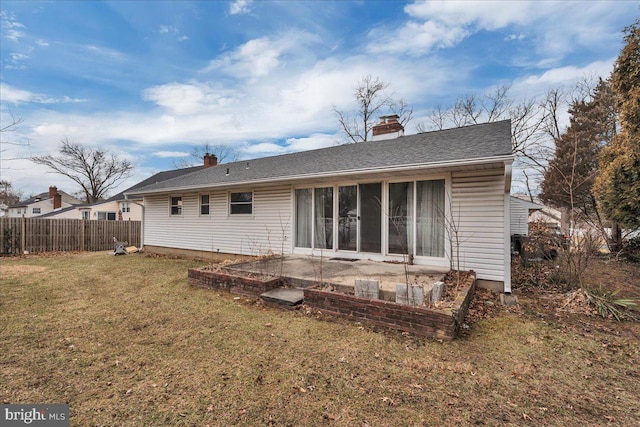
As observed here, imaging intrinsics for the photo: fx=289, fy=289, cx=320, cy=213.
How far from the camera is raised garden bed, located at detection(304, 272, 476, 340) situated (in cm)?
353

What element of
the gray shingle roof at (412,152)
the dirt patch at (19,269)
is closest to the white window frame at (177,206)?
the gray shingle roof at (412,152)

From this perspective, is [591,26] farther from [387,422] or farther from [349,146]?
[387,422]

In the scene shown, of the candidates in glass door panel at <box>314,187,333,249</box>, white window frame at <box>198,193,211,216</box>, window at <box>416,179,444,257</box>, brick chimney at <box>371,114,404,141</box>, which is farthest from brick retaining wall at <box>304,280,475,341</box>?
white window frame at <box>198,193,211,216</box>

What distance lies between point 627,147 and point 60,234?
2223 centimetres

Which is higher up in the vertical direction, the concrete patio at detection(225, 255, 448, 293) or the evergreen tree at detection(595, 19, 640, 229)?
the evergreen tree at detection(595, 19, 640, 229)

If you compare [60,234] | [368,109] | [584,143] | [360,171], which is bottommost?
[60,234]

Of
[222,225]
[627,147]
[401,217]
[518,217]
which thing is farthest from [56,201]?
[627,147]

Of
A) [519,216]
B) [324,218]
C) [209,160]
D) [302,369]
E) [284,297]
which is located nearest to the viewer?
[302,369]

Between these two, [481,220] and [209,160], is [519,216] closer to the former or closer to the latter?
[481,220]

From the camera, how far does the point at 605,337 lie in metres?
3.74

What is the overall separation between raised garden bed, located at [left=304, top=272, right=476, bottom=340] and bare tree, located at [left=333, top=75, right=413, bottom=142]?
18.4m

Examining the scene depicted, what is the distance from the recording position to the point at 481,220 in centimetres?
586

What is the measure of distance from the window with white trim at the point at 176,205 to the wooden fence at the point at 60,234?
5.65 metres

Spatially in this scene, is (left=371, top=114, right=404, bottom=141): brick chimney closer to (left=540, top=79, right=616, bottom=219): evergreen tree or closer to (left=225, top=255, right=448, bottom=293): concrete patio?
(left=225, top=255, right=448, bottom=293): concrete patio
